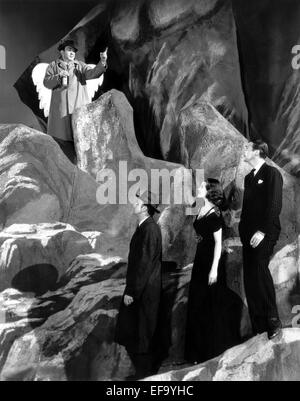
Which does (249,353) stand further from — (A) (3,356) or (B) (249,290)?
(A) (3,356)

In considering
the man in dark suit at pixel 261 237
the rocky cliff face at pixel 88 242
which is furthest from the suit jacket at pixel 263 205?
the rocky cliff face at pixel 88 242

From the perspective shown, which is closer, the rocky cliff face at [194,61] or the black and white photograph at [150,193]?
the black and white photograph at [150,193]

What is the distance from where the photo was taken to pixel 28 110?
19.5 feet

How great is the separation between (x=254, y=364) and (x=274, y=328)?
432 mm

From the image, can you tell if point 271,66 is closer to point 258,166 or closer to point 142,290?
point 258,166

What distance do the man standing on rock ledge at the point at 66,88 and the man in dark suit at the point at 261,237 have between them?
2.15 m

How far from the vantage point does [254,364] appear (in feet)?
17.1

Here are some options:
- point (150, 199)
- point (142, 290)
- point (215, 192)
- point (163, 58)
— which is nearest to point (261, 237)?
point (215, 192)

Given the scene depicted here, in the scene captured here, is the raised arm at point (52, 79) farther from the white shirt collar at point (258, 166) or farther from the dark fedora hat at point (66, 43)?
the white shirt collar at point (258, 166)

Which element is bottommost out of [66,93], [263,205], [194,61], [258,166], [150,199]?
[263,205]

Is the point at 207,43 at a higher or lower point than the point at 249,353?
higher

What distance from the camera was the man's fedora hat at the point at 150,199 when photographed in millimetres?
5668

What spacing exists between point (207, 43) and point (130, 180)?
1912mm
